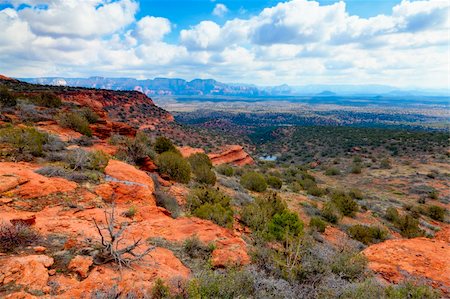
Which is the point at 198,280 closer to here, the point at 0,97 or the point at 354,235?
the point at 354,235

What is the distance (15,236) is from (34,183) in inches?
142

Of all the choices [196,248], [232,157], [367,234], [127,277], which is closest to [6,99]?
[196,248]

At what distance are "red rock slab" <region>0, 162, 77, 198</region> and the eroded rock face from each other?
976 centimetres

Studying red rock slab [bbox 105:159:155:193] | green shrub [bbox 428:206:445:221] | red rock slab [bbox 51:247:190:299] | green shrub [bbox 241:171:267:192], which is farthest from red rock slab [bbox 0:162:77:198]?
green shrub [bbox 428:206:445:221]

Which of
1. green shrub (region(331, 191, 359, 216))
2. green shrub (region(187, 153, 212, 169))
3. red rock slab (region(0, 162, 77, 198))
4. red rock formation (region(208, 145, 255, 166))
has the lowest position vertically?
red rock formation (region(208, 145, 255, 166))

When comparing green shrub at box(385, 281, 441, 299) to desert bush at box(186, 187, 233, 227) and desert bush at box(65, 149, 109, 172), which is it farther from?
desert bush at box(65, 149, 109, 172)

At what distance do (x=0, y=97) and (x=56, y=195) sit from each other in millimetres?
20128

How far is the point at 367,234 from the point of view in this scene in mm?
14750

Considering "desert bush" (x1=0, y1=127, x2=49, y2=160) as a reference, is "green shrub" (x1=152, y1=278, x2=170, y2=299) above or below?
below

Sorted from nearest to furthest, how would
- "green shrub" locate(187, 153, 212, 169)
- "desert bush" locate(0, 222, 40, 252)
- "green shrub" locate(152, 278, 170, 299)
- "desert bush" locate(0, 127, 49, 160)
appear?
"green shrub" locate(152, 278, 170, 299), "desert bush" locate(0, 222, 40, 252), "desert bush" locate(0, 127, 49, 160), "green shrub" locate(187, 153, 212, 169)

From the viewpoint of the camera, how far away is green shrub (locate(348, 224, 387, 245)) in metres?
14.4

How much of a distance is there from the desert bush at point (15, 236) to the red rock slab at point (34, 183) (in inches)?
104

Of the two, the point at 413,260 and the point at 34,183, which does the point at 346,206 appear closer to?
the point at 413,260

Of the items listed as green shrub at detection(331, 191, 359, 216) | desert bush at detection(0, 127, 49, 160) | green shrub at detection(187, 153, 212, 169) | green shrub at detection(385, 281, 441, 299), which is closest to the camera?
green shrub at detection(385, 281, 441, 299)
